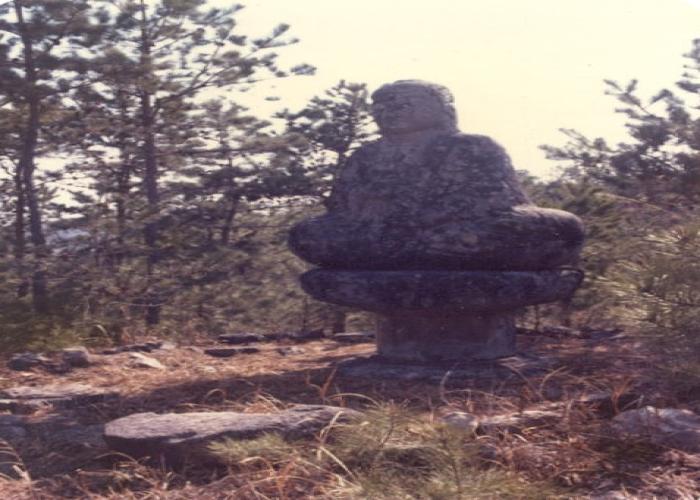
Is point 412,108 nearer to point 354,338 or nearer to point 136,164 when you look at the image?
point 354,338

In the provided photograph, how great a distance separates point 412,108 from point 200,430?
3034 mm

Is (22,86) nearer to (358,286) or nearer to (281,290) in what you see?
(281,290)

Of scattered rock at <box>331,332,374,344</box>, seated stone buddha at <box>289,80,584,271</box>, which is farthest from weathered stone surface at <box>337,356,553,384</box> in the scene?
scattered rock at <box>331,332,374,344</box>

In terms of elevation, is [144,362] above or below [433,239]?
below

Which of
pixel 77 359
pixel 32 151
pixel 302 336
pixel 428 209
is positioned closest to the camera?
pixel 428 209

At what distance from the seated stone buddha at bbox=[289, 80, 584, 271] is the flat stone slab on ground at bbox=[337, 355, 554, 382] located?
0.63m

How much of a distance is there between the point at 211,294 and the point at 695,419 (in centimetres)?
1126

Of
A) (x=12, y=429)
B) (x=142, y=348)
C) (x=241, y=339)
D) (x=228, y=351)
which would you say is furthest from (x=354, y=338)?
(x=12, y=429)

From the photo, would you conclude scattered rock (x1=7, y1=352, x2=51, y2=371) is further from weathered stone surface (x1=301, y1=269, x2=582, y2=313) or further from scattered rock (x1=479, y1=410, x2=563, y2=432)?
scattered rock (x1=479, y1=410, x2=563, y2=432)

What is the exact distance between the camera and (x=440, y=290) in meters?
5.45

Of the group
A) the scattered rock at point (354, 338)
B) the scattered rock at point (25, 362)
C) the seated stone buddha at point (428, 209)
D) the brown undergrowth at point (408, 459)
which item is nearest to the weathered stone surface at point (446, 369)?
the brown undergrowth at point (408, 459)

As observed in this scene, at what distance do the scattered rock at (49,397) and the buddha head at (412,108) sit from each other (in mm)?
2525

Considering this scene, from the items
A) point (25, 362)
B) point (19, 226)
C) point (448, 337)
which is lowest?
→ point (25, 362)

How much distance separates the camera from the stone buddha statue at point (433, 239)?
5.54 metres
